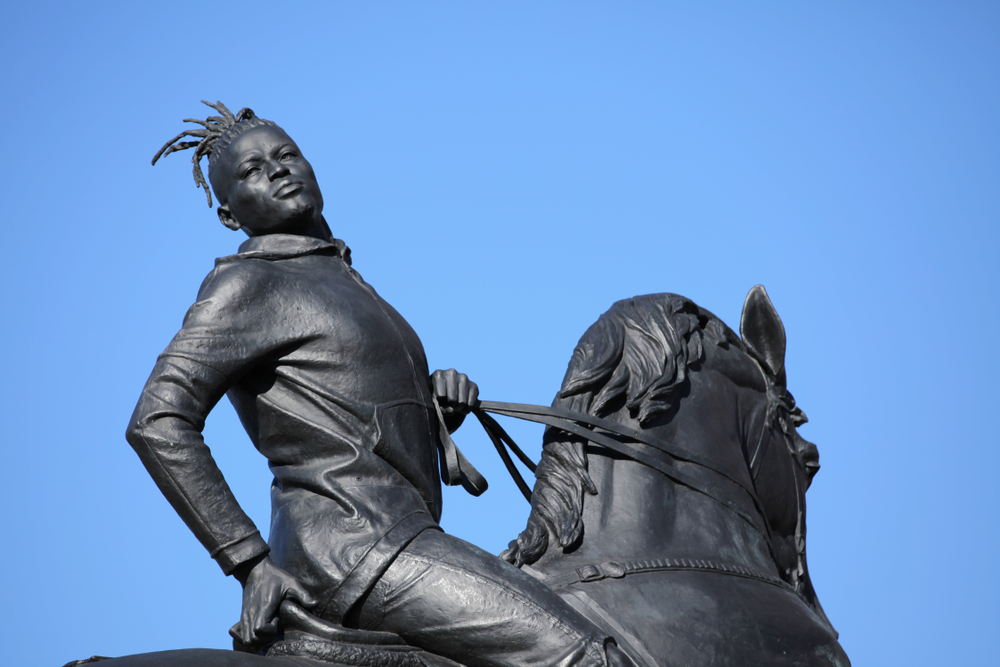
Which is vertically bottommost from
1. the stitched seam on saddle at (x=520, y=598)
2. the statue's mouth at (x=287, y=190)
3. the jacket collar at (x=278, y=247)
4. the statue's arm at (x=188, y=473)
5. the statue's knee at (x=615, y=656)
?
the statue's knee at (x=615, y=656)

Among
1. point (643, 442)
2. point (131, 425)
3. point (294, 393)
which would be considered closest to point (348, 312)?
point (294, 393)

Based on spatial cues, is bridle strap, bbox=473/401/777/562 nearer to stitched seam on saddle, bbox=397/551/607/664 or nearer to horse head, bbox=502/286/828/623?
horse head, bbox=502/286/828/623

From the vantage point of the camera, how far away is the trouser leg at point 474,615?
16.7 ft

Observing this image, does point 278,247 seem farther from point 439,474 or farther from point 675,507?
point 675,507

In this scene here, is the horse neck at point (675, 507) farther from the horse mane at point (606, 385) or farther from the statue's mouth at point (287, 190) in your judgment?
the statue's mouth at point (287, 190)

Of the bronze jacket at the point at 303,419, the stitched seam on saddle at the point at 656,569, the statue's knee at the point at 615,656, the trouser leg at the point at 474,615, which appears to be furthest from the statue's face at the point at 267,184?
the statue's knee at the point at 615,656

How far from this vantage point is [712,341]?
6.64 m

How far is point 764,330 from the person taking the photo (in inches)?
269

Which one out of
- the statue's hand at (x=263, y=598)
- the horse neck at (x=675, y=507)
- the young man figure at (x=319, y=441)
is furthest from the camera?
the horse neck at (x=675, y=507)

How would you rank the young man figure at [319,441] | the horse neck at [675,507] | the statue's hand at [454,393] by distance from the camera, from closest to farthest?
the young man figure at [319,441] < the horse neck at [675,507] < the statue's hand at [454,393]

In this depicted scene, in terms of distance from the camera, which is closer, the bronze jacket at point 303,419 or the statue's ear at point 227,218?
the bronze jacket at point 303,419

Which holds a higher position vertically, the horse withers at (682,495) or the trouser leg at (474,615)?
the horse withers at (682,495)

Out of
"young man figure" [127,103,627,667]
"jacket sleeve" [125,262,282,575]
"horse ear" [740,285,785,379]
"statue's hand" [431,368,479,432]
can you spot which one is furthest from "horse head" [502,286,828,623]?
"jacket sleeve" [125,262,282,575]

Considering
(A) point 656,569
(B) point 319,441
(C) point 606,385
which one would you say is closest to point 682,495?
(A) point 656,569
